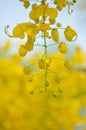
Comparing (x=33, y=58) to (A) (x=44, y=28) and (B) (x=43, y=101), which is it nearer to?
(B) (x=43, y=101)

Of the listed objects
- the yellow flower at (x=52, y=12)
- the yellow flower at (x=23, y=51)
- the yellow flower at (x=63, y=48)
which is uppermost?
the yellow flower at (x=52, y=12)

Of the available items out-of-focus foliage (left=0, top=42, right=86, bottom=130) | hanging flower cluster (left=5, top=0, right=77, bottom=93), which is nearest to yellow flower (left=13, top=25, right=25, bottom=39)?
hanging flower cluster (left=5, top=0, right=77, bottom=93)

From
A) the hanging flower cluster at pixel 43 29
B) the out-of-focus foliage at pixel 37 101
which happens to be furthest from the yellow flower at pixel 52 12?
the out-of-focus foliage at pixel 37 101

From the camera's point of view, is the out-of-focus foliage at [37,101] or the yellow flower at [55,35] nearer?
the yellow flower at [55,35]

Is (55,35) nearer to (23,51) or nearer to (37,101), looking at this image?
(23,51)

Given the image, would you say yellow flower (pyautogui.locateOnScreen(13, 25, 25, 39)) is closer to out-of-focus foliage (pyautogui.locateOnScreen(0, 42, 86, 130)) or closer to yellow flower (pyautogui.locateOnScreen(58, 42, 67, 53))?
yellow flower (pyautogui.locateOnScreen(58, 42, 67, 53))

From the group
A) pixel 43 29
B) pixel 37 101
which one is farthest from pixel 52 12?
pixel 37 101

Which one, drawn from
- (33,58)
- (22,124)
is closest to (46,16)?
(22,124)

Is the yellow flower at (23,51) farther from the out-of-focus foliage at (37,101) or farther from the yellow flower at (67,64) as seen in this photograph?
the out-of-focus foliage at (37,101)

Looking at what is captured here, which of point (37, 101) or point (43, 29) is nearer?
point (43, 29)
